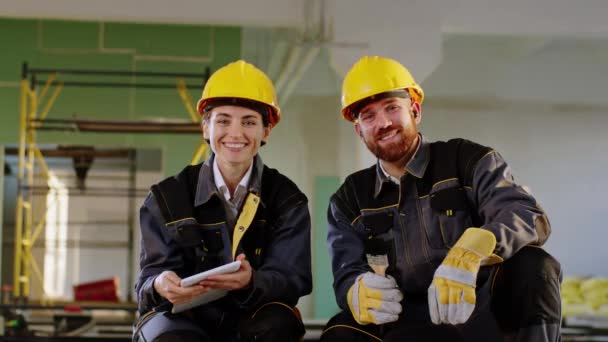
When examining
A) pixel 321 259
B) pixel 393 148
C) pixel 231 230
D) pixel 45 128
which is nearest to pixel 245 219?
pixel 231 230

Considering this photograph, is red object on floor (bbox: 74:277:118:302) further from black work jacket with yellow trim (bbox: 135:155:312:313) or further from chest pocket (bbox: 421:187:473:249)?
chest pocket (bbox: 421:187:473:249)

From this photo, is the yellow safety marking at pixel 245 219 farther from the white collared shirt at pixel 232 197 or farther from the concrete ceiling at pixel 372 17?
the concrete ceiling at pixel 372 17

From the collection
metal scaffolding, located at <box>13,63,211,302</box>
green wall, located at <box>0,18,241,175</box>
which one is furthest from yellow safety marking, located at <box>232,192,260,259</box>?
green wall, located at <box>0,18,241,175</box>

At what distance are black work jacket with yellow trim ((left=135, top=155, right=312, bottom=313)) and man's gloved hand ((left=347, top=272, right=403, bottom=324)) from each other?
0.25 meters

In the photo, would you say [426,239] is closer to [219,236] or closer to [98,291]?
[219,236]

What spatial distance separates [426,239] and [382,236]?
0.44 ft

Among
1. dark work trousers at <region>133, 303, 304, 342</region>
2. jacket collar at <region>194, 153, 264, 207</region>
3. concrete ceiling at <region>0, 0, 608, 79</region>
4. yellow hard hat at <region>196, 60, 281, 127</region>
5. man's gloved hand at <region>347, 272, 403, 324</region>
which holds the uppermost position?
concrete ceiling at <region>0, 0, 608, 79</region>

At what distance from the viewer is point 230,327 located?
2400 mm

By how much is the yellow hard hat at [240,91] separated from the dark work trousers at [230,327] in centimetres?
62

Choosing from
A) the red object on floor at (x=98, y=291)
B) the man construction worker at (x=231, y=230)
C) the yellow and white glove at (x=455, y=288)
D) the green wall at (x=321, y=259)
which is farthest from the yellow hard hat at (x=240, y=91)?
the green wall at (x=321, y=259)

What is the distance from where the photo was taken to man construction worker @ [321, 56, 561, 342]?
2.06 metres

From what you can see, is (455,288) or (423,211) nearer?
(455,288)

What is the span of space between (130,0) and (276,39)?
297cm

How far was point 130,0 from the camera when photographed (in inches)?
235
